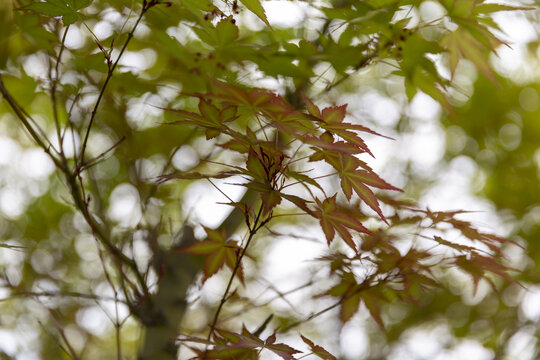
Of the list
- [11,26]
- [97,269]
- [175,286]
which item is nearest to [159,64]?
[11,26]

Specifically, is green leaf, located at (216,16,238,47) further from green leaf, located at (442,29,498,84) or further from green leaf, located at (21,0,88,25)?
green leaf, located at (442,29,498,84)

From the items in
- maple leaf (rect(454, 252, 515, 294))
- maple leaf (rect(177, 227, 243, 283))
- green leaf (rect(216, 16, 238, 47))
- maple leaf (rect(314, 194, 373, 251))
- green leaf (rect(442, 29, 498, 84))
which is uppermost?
green leaf (rect(216, 16, 238, 47))

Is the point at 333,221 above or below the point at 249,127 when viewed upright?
below

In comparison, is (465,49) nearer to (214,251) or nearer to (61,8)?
(214,251)

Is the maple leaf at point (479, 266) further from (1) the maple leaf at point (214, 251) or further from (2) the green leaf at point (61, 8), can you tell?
(2) the green leaf at point (61, 8)

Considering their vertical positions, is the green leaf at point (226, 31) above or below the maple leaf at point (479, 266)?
above

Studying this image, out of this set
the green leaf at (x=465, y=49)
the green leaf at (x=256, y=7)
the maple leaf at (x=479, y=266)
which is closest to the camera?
the green leaf at (x=256, y=7)

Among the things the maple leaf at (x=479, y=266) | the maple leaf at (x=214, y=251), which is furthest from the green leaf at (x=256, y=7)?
the maple leaf at (x=479, y=266)

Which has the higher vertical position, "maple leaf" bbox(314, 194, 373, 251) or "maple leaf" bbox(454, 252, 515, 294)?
"maple leaf" bbox(314, 194, 373, 251)

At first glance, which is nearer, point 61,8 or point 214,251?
point 61,8

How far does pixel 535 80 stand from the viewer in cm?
217

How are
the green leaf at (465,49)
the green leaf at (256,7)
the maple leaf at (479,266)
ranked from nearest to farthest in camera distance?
the green leaf at (256,7)
the maple leaf at (479,266)
the green leaf at (465,49)

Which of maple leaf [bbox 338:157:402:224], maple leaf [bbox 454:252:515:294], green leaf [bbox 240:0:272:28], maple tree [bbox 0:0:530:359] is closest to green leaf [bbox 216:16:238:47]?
maple tree [bbox 0:0:530:359]

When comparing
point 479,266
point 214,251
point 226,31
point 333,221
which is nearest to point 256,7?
point 226,31
